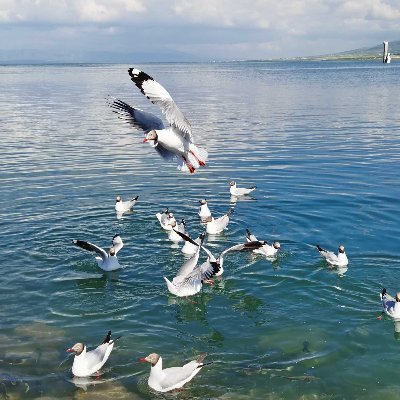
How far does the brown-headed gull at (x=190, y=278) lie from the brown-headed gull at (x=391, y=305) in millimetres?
4411

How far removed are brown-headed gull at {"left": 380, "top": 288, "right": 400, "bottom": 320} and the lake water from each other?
1.06ft

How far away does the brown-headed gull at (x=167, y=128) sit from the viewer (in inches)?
642

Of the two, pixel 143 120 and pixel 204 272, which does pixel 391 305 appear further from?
pixel 143 120

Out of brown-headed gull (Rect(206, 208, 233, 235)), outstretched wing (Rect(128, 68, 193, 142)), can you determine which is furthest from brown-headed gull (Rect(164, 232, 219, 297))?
brown-headed gull (Rect(206, 208, 233, 235))

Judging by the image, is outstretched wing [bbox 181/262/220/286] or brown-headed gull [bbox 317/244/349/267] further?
brown-headed gull [bbox 317/244/349/267]

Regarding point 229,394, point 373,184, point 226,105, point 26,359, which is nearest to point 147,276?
point 26,359

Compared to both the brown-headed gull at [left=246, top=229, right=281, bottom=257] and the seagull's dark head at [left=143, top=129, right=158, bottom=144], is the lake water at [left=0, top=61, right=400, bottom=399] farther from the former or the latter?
the seagull's dark head at [left=143, top=129, right=158, bottom=144]

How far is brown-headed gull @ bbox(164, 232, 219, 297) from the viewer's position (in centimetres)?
1588

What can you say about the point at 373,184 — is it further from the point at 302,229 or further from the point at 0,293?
the point at 0,293

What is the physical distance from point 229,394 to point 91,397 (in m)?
2.88

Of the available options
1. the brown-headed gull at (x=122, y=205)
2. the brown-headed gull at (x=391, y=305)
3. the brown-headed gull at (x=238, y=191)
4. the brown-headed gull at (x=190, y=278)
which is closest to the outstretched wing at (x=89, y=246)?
the brown-headed gull at (x=190, y=278)

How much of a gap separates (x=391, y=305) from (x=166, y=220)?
9036 mm

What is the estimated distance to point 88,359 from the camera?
42.1 feet

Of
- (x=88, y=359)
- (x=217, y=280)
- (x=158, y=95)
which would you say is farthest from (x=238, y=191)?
(x=88, y=359)
